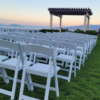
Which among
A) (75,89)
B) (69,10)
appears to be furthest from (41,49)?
(69,10)

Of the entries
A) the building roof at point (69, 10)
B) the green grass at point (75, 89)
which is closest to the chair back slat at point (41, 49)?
the green grass at point (75, 89)

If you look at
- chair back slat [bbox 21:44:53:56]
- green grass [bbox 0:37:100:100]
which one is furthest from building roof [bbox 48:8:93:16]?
chair back slat [bbox 21:44:53:56]

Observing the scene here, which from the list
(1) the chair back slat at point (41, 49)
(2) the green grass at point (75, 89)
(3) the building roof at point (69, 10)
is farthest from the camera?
(3) the building roof at point (69, 10)

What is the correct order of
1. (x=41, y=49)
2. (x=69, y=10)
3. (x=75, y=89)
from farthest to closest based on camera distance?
(x=69, y=10) → (x=75, y=89) → (x=41, y=49)

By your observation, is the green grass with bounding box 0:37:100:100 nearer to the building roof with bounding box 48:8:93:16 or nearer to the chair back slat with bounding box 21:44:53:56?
the chair back slat with bounding box 21:44:53:56

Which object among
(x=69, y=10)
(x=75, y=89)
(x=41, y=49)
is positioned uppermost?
(x=69, y=10)

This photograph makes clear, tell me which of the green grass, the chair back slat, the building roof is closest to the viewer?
the chair back slat

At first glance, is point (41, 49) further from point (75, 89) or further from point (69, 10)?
point (69, 10)

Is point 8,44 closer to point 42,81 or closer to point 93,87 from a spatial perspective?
point 42,81

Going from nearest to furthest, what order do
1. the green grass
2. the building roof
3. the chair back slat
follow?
the chair back slat, the green grass, the building roof

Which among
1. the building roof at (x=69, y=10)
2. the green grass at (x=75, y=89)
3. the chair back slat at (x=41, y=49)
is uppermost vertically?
the building roof at (x=69, y=10)

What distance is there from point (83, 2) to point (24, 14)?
11953 millimetres

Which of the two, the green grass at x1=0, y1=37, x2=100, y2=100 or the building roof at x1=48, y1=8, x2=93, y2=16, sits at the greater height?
the building roof at x1=48, y1=8, x2=93, y2=16

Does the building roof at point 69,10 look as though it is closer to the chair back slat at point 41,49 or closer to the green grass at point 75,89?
the green grass at point 75,89
